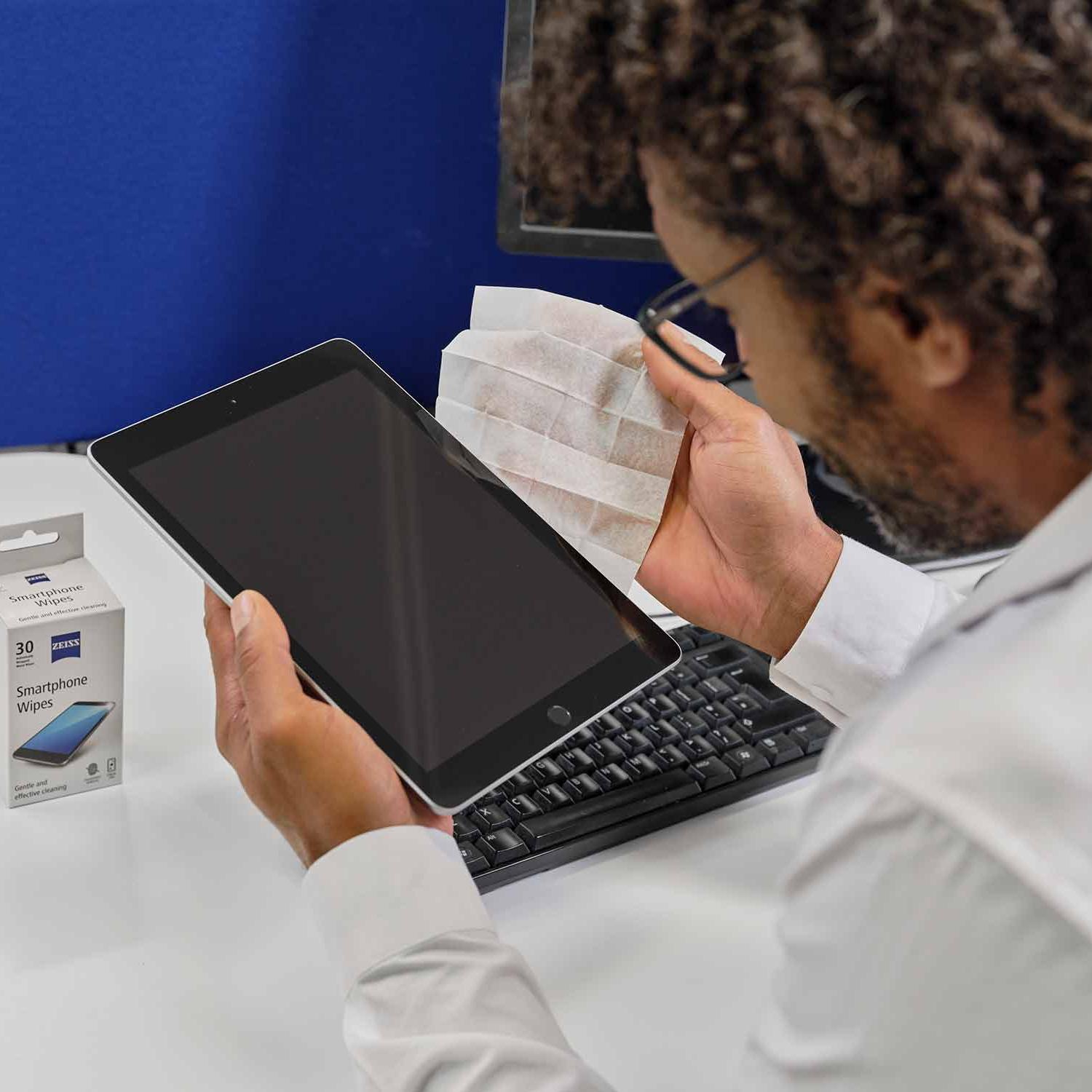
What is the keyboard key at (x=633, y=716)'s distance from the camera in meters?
0.77

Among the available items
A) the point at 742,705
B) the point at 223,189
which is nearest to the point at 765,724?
the point at 742,705

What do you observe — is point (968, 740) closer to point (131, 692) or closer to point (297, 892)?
point (297, 892)

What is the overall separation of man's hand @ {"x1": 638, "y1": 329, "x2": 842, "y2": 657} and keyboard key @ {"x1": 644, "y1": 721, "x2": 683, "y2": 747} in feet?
0.37

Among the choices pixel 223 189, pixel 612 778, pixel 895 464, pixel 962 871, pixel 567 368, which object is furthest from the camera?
pixel 223 189

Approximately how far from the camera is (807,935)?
1.36ft

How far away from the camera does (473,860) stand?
0.66 metres

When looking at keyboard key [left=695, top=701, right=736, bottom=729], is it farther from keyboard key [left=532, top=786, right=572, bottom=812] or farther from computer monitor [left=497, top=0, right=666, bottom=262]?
computer monitor [left=497, top=0, right=666, bottom=262]

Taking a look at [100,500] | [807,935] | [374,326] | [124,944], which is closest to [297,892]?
[124,944]

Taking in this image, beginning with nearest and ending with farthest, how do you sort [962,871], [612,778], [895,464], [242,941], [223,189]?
[962,871], [895,464], [242,941], [612,778], [223,189]

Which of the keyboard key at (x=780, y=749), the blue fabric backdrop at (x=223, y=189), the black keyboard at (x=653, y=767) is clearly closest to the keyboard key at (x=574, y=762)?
the black keyboard at (x=653, y=767)

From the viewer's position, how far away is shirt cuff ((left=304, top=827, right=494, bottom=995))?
21.9 inches

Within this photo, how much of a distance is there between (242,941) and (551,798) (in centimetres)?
17

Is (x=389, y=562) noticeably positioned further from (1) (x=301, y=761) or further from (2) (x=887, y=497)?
(2) (x=887, y=497)

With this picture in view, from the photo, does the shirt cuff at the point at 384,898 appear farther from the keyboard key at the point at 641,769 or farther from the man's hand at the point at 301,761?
the keyboard key at the point at 641,769
